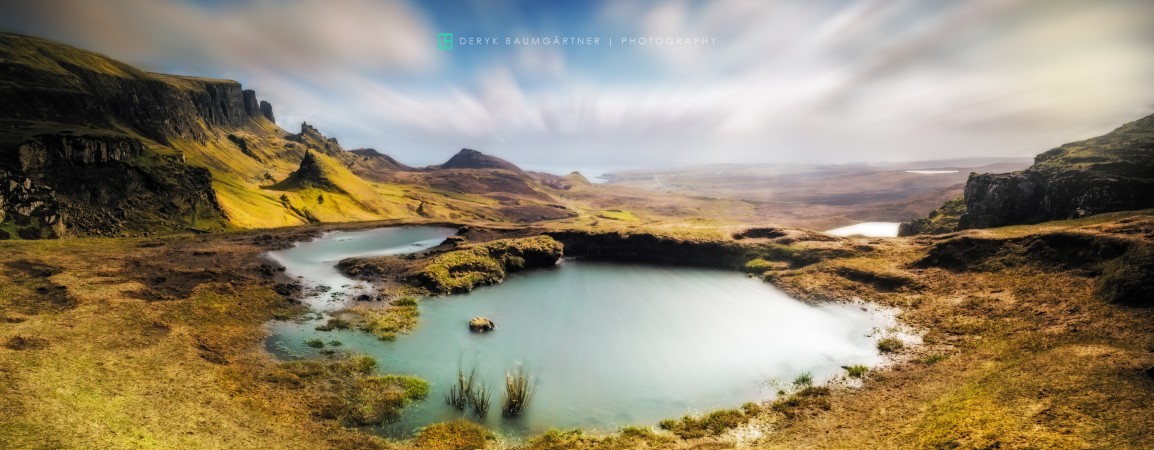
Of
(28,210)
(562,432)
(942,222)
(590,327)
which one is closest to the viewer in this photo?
(562,432)

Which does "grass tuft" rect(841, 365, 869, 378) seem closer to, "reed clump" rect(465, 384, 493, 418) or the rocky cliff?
"reed clump" rect(465, 384, 493, 418)

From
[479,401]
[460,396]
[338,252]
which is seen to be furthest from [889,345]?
[338,252]

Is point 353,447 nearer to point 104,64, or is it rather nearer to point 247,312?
point 247,312

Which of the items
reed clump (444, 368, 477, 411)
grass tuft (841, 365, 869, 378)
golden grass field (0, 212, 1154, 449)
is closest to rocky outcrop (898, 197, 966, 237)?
golden grass field (0, 212, 1154, 449)

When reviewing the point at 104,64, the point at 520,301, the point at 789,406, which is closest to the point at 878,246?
the point at 789,406

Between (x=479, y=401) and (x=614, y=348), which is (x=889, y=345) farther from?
(x=479, y=401)

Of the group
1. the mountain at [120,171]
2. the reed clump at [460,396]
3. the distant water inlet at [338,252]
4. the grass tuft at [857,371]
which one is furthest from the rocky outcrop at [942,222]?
the mountain at [120,171]

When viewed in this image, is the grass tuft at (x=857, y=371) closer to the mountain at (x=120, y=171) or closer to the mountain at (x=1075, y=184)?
the mountain at (x=1075, y=184)
